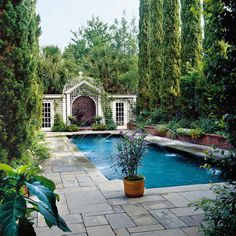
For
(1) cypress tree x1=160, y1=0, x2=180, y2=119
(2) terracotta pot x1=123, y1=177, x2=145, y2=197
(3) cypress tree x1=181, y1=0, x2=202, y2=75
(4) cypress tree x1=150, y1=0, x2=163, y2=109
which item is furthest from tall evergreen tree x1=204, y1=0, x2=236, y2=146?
(4) cypress tree x1=150, y1=0, x2=163, y2=109

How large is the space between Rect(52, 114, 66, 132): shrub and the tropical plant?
1487 centimetres

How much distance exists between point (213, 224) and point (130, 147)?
5.95 ft

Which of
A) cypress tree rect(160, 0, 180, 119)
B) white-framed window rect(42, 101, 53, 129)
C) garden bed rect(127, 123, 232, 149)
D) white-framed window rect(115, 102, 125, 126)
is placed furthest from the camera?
white-framed window rect(115, 102, 125, 126)

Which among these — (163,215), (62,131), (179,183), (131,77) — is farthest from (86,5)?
(163,215)

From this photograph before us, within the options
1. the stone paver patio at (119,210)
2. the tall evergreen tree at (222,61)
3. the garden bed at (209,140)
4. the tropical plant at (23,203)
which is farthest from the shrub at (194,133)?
the tropical plant at (23,203)

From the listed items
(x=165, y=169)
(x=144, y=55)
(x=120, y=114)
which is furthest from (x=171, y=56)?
(x=165, y=169)

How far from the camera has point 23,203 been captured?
1609 millimetres

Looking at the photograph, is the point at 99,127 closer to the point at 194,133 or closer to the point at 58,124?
the point at 58,124

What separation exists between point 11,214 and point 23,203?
95 millimetres

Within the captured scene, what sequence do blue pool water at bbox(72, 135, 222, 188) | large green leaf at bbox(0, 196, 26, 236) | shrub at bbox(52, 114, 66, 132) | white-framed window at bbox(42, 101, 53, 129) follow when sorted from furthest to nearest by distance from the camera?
white-framed window at bbox(42, 101, 53, 129) < shrub at bbox(52, 114, 66, 132) < blue pool water at bbox(72, 135, 222, 188) < large green leaf at bbox(0, 196, 26, 236)

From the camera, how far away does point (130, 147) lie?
417cm

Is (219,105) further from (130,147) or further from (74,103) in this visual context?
(74,103)

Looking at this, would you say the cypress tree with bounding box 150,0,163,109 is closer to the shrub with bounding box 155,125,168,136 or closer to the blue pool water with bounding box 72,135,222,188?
the shrub with bounding box 155,125,168,136

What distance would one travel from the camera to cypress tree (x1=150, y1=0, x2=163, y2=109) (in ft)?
51.0
